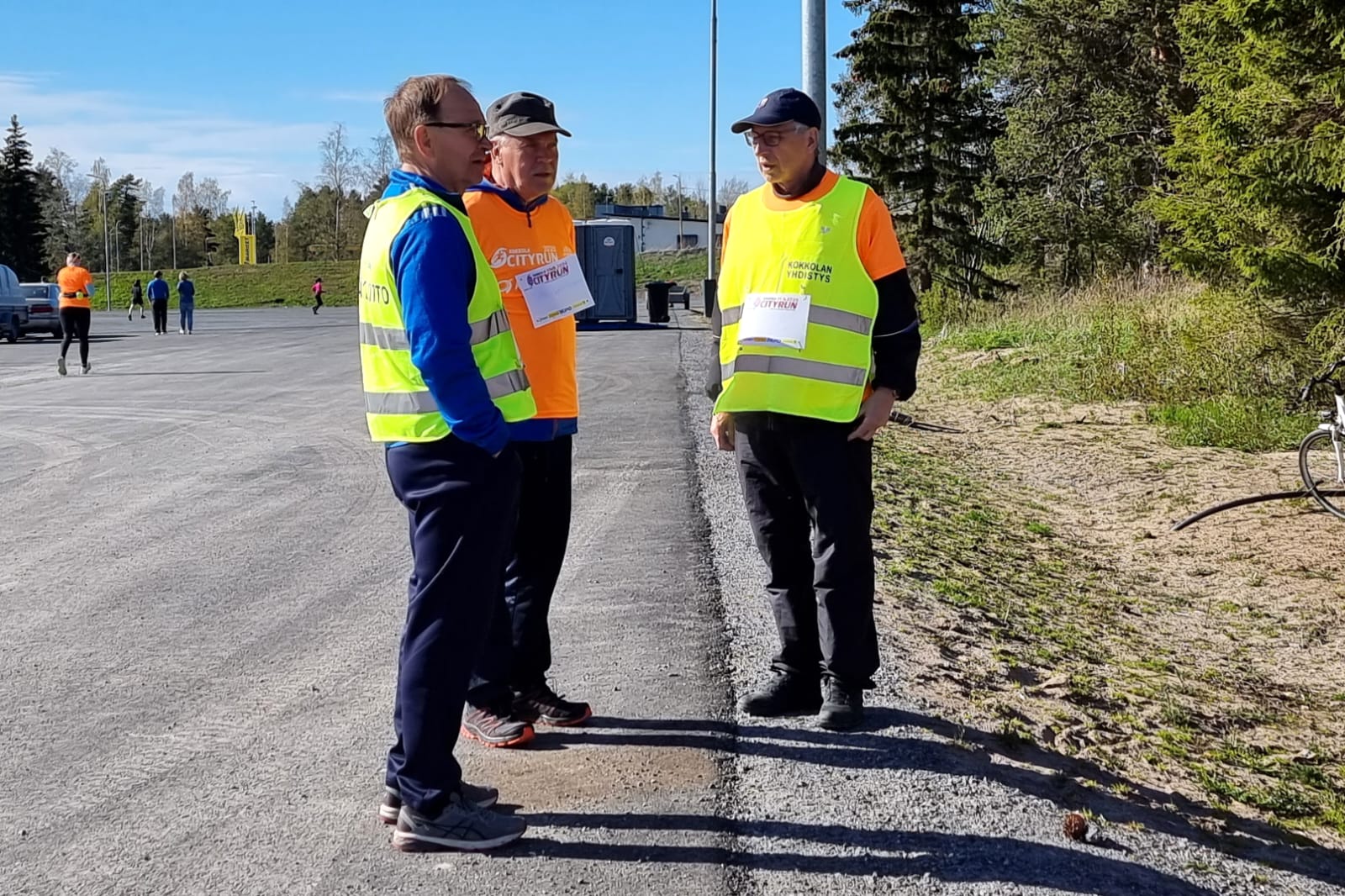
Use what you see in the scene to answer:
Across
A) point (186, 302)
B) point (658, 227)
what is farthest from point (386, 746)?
point (658, 227)

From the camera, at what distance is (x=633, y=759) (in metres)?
3.91

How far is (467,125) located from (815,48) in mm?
5681

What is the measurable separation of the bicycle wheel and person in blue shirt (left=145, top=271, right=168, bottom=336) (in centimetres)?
3201

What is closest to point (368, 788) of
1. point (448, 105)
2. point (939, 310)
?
point (448, 105)

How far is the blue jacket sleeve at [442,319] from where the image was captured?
10.2 ft

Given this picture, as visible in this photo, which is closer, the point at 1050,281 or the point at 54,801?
the point at 54,801

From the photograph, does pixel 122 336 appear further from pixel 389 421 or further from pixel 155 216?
pixel 155 216

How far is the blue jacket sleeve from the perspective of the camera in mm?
3100

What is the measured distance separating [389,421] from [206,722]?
170 centimetres

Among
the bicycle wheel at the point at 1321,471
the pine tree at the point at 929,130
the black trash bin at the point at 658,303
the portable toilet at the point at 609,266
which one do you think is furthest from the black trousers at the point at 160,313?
the bicycle wheel at the point at 1321,471

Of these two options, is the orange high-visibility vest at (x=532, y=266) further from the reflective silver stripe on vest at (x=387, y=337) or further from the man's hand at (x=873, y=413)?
the man's hand at (x=873, y=413)

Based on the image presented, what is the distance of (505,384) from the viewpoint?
343cm

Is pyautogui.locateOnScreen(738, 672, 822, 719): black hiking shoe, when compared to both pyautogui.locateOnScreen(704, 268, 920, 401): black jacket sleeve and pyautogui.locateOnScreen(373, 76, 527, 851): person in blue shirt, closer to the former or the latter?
pyautogui.locateOnScreen(704, 268, 920, 401): black jacket sleeve

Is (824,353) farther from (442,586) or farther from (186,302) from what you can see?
(186,302)
